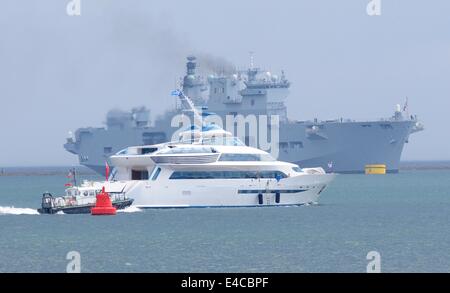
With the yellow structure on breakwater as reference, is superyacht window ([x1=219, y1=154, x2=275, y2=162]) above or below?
above

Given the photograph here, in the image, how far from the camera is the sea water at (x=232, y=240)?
4312 cm

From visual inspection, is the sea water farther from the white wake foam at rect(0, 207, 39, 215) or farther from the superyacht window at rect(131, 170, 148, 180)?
the superyacht window at rect(131, 170, 148, 180)

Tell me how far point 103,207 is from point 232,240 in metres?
13.4

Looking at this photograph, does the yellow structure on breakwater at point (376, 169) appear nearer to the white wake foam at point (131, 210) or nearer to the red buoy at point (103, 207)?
the white wake foam at point (131, 210)

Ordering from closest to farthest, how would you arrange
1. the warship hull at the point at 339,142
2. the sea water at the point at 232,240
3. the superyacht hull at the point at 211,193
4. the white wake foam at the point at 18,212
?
the sea water at the point at 232,240 < the superyacht hull at the point at 211,193 < the white wake foam at the point at 18,212 < the warship hull at the point at 339,142

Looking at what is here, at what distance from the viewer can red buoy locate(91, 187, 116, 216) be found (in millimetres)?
62688

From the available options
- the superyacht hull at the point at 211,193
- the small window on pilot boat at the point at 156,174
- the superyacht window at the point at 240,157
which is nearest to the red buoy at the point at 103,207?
the superyacht hull at the point at 211,193

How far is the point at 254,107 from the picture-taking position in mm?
133750

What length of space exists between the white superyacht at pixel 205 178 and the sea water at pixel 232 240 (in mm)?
710

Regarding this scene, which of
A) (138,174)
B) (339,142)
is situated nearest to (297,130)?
(339,142)

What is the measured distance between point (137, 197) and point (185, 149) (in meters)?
3.64

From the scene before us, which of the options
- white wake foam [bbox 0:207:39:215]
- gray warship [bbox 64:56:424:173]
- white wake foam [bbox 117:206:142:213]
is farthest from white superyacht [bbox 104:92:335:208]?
gray warship [bbox 64:56:424:173]

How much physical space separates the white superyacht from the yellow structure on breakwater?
73.4 meters

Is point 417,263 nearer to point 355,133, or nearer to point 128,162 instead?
point 128,162
